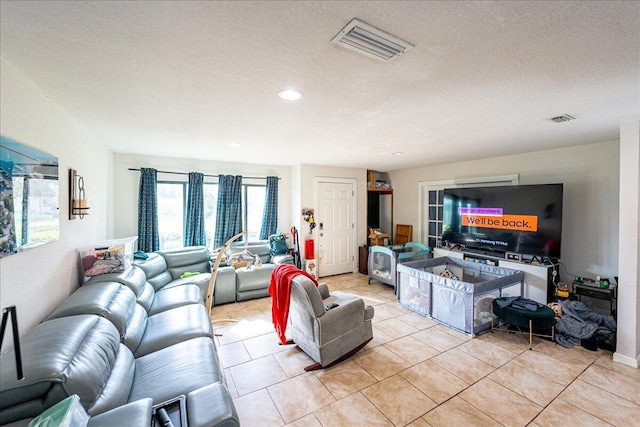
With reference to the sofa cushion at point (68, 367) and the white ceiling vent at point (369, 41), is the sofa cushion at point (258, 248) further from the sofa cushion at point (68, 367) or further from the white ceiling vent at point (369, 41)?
the white ceiling vent at point (369, 41)

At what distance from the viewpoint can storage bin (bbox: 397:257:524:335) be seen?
10.3 feet

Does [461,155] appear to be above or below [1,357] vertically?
above

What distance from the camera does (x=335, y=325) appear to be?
256 cm

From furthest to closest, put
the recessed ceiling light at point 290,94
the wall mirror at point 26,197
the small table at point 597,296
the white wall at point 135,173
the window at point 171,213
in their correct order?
the window at point 171,213
the white wall at point 135,173
the small table at point 597,296
the recessed ceiling light at point 290,94
the wall mirror at point 26,197

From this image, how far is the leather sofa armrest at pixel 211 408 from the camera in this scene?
1.27m

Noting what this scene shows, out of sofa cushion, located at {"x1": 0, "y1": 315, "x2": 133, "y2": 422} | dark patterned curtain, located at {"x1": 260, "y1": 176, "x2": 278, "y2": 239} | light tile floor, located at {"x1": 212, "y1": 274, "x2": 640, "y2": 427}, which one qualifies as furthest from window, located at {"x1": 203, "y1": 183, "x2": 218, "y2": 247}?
sofa cushion, located at {"x1": 0, "y1": 315, "x2": 133, "y2": 422}

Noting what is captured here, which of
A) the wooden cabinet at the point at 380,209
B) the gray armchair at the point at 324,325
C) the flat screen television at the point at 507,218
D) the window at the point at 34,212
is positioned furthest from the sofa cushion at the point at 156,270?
the flat screen television at the point at 507,218

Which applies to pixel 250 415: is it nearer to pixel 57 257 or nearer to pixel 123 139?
pixel 57 257

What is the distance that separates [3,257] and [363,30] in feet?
7.13

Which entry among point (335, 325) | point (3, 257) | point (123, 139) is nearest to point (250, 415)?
point (335, 325)

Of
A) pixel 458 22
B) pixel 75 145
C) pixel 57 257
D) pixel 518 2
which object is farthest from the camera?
pixel 75 145

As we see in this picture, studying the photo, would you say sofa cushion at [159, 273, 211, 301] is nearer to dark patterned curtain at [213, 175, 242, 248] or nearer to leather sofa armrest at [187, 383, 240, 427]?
dark patterned curtain at [213, 175, 242, 248]

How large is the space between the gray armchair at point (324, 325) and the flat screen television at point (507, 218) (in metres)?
2.66

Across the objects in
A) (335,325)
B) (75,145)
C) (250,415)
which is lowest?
(250,415)
